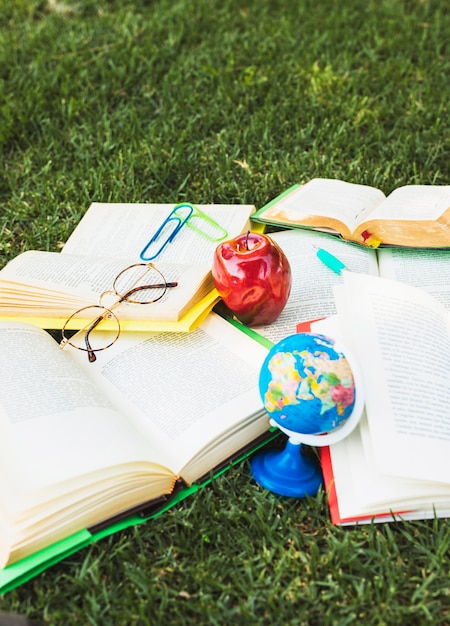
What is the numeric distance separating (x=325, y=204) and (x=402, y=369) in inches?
38.8

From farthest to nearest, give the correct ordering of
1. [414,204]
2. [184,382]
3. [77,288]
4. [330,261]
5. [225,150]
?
[225,150], [414,204], [330,261], [77,288], [184,382]

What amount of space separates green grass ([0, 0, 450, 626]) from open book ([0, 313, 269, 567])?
0.13 m

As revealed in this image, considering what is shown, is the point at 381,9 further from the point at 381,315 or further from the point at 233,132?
the point at 381,315

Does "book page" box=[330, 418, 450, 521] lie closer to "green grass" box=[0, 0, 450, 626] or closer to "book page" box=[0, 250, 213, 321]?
"green grass" box=[0, 0, 450, 626]

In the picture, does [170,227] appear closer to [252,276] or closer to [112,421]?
[252,276]

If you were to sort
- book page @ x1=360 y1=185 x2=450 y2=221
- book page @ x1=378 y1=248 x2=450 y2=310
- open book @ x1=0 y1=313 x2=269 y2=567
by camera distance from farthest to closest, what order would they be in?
book page @ x1=360 y1=185 x2=450 y2=221
book page @ x1=378 y1=248 x2=450 y2=310
open book @ x1=0 y1=313 x2=269 y2=567

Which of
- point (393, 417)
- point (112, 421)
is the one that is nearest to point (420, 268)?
point (393, 417)

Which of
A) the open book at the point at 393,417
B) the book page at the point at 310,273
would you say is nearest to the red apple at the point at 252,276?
the book page at the point at 310,273

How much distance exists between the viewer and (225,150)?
321cm

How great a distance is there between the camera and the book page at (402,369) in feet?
5.34

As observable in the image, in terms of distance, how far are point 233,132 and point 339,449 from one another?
2015 millimetres

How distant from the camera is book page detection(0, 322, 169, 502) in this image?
1558mm

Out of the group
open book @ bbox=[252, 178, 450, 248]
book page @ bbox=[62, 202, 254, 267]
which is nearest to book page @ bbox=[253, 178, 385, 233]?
open book @ bbox=[252, 178, 450, 248]

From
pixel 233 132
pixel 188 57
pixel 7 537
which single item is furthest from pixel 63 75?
pixel 7 537
